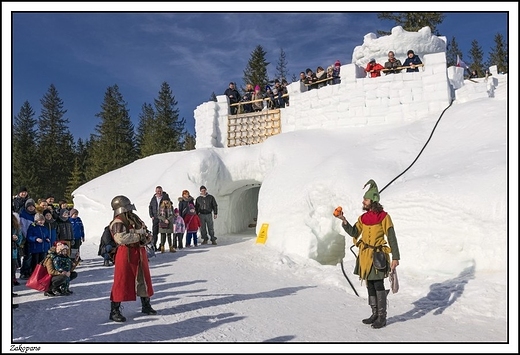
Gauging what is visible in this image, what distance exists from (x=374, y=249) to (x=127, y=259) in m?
2.89

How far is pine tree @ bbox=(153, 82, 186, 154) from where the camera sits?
37.1 m

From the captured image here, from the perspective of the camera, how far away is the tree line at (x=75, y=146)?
1353 inches

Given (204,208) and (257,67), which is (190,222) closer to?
(204,208)

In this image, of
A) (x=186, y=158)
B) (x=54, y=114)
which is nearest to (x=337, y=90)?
(x=186, y=158)

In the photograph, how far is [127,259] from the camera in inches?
170

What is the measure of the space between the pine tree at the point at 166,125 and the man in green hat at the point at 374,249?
1308 inches

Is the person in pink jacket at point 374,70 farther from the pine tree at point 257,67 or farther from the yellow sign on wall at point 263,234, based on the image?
the pine tree at point 257,67

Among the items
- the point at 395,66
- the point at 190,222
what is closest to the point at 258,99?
the point at 395,66

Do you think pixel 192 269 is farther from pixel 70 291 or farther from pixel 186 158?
pixel 186 158

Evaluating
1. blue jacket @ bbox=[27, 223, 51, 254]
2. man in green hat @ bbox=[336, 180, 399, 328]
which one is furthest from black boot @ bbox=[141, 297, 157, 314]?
blue jacket @ bbox=[27, 223, 51, 254]

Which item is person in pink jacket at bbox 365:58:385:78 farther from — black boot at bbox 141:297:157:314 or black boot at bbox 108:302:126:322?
black boot at bbox 108:302:126:322

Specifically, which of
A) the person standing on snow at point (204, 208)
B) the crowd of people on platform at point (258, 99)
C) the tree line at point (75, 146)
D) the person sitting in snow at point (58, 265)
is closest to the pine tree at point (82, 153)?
the tree line at point (75, 146)

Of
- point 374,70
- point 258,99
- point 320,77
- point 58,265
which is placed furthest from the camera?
point 258,99

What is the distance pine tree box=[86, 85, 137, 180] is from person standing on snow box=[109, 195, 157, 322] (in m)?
33.1
